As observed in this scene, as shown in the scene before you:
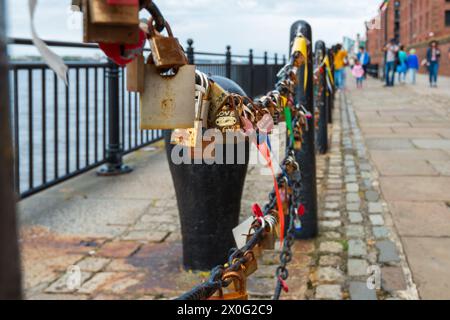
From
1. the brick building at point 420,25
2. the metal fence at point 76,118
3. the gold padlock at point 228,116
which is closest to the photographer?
the gold padlock at point 228,116

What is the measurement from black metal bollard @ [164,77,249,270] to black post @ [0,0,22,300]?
9.34ft

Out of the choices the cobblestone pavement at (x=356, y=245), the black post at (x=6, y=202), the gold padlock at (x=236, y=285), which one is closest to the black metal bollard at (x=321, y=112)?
the cobblestone pavement at (x=356, y=245)

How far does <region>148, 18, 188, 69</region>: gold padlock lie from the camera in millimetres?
1031

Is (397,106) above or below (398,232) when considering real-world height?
above

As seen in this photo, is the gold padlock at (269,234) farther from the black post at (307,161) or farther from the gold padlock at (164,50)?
the black post at (307,161)

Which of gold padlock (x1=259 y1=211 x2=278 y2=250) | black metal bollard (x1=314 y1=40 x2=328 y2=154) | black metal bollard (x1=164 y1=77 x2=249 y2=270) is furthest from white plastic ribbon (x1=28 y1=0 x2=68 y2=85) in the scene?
black metal bollard (x1=314 y1=40 x2=328 y2=154)

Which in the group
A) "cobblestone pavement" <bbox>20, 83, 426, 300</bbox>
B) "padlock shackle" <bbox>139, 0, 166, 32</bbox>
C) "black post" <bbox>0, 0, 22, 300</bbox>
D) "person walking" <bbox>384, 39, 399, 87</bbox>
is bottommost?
"cobblestone pavement" <bbox>20, 83, 426, 300</bbox>

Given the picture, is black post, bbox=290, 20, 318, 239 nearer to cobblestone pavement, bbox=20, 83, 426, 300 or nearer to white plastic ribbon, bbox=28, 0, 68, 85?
cobblestone pavement, bbox=20, 83, 426, 300

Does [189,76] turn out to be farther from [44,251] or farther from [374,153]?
[374,153]

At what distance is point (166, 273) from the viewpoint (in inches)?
143

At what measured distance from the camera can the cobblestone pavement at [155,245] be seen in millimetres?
3375

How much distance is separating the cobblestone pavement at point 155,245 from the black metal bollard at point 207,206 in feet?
0.49
